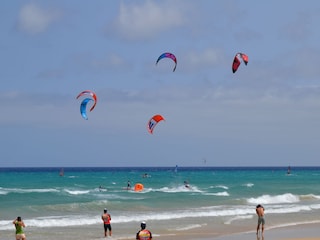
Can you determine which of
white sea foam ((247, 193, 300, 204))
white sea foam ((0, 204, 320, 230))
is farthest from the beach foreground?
white sea foam ((247, 193, 300, 204))

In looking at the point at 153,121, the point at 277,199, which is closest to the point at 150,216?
the point at 153,121

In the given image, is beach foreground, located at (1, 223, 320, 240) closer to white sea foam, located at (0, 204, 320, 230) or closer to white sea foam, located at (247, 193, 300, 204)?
white sea foam, located at (0, 204, 320, 230)

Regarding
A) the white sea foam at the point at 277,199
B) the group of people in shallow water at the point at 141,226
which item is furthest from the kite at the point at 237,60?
the white sea foam at the point at 277,199

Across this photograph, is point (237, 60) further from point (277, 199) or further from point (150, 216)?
point (277, 199)

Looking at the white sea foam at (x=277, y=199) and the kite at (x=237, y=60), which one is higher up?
the kite at (x=237, y=60)

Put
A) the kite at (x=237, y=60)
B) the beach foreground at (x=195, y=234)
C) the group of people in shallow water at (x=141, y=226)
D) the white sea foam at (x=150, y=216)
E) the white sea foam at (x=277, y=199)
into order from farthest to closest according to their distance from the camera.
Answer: the white sea foam at (x=277, y=199) → the white sea foam at (x=150, y=216) → the kite at (x=237, y=60) → the beach foreground at (x=195, y=234) → the group of people in shallow water at (x=141, y=226)

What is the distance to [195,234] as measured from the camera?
20875 millimetres

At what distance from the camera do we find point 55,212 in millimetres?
30312

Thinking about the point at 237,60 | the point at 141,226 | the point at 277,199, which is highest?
the point at 237,60

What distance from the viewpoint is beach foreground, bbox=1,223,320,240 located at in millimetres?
19844

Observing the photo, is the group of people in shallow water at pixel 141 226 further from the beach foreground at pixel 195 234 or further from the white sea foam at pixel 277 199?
the white sea foam at pixel 277 199

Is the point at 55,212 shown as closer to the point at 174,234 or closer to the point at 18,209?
the point at 18,209

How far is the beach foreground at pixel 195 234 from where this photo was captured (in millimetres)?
19844

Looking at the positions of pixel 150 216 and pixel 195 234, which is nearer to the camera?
pixel 195 234
